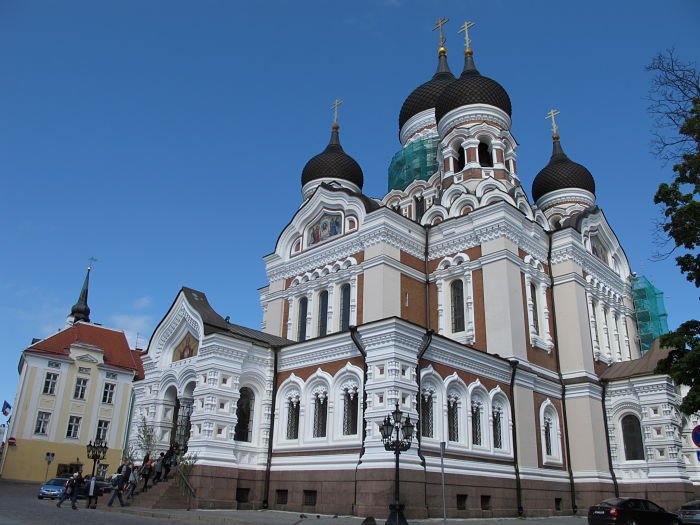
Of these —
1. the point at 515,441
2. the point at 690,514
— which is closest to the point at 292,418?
the point at 515,441

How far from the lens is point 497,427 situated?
63.0 feet

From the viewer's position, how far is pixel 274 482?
59.4ft

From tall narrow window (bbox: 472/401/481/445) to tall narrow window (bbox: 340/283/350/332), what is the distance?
6273 millimetres

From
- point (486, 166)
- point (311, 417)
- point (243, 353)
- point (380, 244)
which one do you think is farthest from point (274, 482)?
point (486, 166)

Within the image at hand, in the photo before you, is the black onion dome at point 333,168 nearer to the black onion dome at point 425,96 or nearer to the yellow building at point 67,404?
the black onion dome at point 425,96

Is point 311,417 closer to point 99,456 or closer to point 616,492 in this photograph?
point 99,456

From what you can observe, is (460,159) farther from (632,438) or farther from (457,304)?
(632,438)

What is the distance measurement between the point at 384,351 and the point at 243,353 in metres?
4.90

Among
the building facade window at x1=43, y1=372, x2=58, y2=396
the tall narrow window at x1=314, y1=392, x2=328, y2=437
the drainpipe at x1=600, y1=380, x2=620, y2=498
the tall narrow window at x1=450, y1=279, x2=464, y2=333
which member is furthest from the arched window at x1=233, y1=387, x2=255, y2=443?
the building facade window at x1=43, y1=372, x2=58, y2=396

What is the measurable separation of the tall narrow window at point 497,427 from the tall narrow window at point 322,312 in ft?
24.5

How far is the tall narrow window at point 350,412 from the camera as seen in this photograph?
17.2 meters

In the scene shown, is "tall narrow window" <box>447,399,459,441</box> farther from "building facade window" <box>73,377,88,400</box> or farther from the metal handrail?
"building facade window" <box>73,377,88,400</box>

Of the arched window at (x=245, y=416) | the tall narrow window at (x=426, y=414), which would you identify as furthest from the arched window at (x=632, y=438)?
the arched window at (x=245, y=416)

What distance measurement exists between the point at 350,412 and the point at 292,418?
2.45 meters
